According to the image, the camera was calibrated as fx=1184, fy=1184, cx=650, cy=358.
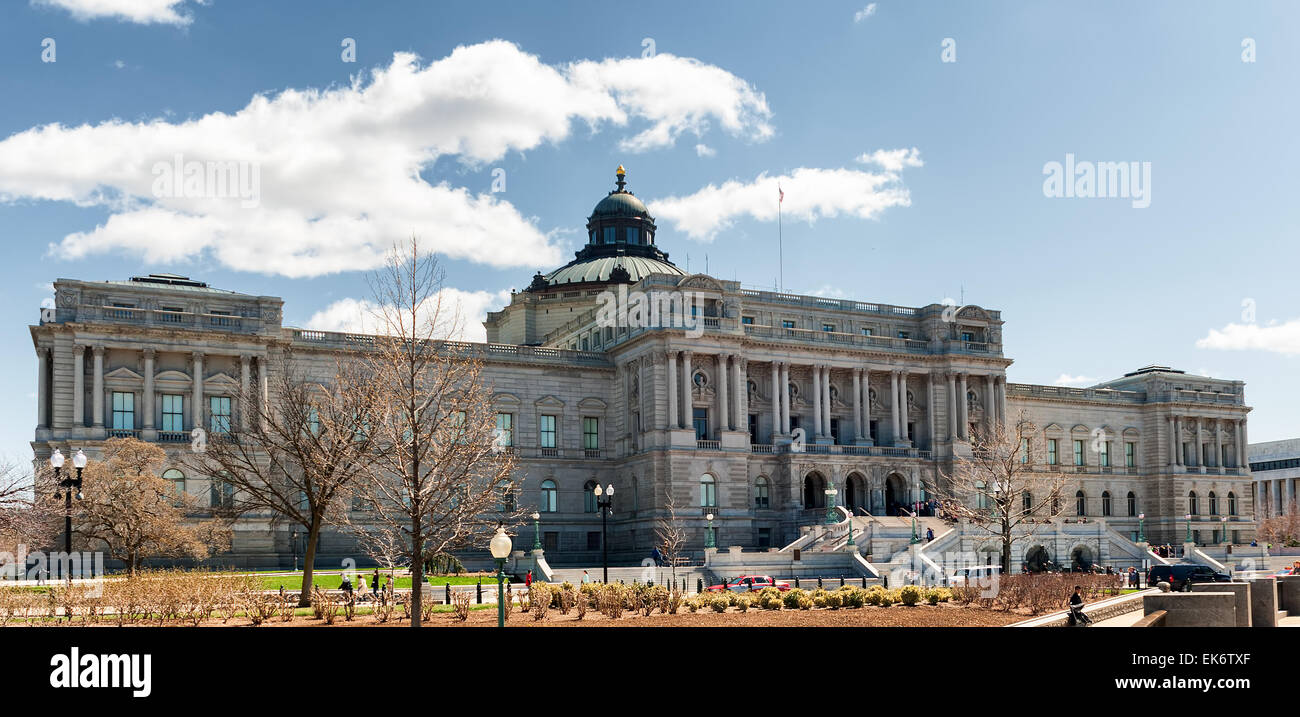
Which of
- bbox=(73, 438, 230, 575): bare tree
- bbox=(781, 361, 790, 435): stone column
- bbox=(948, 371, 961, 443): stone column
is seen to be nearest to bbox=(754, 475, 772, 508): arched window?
bbox=(781, 361, 790, 435): stone column

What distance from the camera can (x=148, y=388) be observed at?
66875mm

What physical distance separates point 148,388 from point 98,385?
8.42ft

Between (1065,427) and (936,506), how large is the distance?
23716 millimetres

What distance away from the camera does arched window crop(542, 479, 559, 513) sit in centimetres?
7931

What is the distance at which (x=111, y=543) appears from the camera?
57.8 m

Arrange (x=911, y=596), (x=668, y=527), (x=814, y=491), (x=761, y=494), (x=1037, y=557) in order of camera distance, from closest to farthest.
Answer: (x=911, y=596), (x=668, y=527), (x=1037, y=557), (x=761, y=494), (x=814, y=491)

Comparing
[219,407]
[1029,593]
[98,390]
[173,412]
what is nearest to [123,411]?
[98,390]

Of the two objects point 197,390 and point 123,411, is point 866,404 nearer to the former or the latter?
point 197,390

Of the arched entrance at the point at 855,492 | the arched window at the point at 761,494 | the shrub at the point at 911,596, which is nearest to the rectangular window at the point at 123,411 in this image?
the arched window at the point at 761,494

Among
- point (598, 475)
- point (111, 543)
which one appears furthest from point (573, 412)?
point (111, 543)

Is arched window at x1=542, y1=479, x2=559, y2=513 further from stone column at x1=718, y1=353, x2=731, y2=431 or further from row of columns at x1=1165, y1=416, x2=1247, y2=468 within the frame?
row of columns at x1=1165, y1=416, x2=1247, y2=468

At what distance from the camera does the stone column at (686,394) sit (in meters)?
75.4
